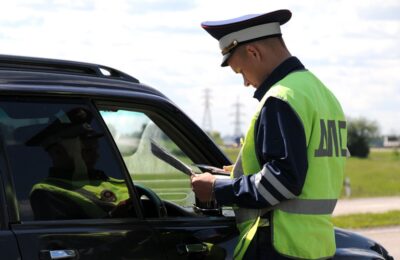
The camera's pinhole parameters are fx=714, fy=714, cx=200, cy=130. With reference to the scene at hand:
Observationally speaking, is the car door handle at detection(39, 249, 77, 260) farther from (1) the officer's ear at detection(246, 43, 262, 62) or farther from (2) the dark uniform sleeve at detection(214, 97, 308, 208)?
(1) the officer's ear at detection(246, 43, 262, 62)

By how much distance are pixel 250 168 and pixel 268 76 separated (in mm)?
383

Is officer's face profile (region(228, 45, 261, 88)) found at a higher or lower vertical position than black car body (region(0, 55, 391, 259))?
higher

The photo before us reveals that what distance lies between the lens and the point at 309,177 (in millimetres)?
2777

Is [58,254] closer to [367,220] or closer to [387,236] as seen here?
[387,236]

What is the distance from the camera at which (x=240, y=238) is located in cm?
301

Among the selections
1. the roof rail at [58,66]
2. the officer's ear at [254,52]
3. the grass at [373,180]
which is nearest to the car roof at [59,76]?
the roof rail at [58,66]

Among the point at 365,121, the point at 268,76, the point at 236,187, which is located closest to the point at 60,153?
the point at 236,187

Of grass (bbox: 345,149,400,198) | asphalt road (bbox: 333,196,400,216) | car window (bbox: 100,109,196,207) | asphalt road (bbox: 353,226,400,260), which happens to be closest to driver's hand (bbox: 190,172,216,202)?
car window (bbox: 100,109,196,207)

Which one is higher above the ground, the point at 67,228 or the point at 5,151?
the point at 5,151

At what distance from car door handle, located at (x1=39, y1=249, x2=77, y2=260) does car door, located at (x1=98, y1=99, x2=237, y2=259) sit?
44 cm

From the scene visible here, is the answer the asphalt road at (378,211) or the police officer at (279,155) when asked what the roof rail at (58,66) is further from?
the asphalt road at (378,211)

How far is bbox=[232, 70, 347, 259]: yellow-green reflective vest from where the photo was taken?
2.75 metres

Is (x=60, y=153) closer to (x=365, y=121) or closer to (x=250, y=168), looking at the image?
(x=250, y=168)

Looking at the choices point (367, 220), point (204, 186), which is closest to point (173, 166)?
point (204, 186)
